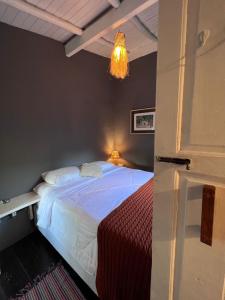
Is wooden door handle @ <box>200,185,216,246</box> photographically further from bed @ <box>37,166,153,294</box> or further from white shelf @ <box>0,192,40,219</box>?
white shelf @ <box>0,192,40,219</box>

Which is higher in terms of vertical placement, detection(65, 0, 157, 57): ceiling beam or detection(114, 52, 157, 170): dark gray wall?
detection(65, 0, 157, 57): ceiling beam

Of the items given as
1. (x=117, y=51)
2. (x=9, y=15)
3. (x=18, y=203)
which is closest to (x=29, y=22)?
(x=9, y=15)

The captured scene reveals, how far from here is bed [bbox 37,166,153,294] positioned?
1.41 metres

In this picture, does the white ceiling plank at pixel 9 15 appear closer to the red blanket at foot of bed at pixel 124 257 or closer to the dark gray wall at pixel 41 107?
the dark gray wall at pixel 41 107

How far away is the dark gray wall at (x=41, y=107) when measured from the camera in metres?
2.00

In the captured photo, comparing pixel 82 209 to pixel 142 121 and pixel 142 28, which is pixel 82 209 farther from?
pixel 142 28

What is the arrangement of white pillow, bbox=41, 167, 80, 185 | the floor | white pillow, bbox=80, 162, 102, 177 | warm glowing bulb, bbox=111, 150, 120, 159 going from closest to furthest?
Answer: the floor, white pillow, bbox=41, 167, 80, 185, white pillow, bbox=80, 162, 102, 177, warm glowing bulb, bbox=111, 150, 120, 159

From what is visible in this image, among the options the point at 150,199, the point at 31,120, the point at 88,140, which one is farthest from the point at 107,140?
the point at 150,199

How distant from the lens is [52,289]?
4.90 ft

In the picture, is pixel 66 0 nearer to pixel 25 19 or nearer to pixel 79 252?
pixel 25 19

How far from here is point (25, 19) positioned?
6.19 ft

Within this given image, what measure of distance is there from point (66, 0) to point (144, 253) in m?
2.40

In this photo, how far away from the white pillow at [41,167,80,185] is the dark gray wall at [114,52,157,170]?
56.8 inches

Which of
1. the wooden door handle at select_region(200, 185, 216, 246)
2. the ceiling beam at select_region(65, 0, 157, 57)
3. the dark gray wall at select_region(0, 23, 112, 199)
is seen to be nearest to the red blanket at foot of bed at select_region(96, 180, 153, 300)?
the wooden door handle at select_region(200, 185, 216, 246)
